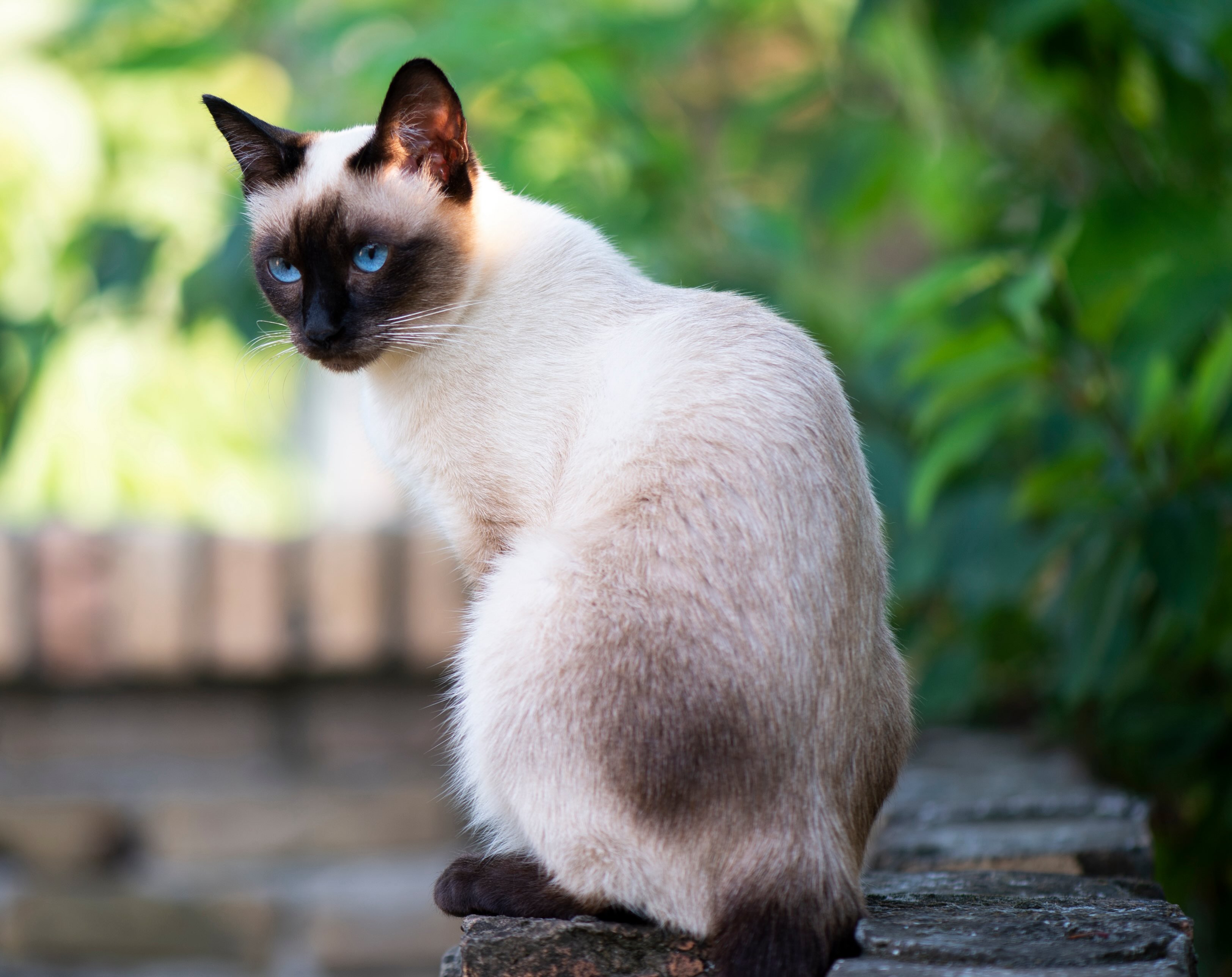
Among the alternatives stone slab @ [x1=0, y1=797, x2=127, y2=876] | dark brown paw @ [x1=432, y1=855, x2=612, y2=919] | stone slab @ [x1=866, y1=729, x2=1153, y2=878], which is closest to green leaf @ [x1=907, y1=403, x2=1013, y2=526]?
stone slab @ [x1=866, y1=729, x2=1153, y2=878]

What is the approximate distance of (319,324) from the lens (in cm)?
170

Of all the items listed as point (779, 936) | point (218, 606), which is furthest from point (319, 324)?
point (218, 606)

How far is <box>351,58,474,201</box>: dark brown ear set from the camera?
1.68 metres

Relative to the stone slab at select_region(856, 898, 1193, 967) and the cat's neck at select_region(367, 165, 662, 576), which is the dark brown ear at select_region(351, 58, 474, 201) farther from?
the stone slab at select_region(856, 898, 1193, 967)

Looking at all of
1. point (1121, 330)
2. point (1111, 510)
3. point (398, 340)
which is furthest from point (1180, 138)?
point (398, 340)

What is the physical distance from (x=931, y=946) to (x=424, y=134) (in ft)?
3.98

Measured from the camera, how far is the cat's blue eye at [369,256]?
1.74 m

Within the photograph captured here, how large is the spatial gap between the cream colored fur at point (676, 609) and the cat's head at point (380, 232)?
18cm

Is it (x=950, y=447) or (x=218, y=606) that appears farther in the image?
(x=218, y=606)

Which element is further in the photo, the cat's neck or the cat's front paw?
the cat's neck

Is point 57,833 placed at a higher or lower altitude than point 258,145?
lower

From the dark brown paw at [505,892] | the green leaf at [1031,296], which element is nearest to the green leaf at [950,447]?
the green leaf at [1031,296]

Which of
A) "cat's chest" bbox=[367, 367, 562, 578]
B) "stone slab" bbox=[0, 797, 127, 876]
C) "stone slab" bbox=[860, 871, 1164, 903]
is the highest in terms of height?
"cat's chest" bbox=[367, 367, 562, 578]

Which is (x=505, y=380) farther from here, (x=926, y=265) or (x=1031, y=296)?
(x=926, y=265)
